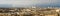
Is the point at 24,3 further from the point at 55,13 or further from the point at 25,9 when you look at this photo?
the point at 55,13

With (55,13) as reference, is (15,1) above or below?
above

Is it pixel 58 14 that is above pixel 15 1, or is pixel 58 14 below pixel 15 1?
below

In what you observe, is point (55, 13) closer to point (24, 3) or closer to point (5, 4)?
point (24, 3)

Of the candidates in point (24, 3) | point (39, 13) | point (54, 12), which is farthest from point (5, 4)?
point (54, 12)

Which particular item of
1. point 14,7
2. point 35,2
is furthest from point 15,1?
point 35,2

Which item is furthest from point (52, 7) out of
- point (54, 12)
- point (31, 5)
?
point (31, 5)

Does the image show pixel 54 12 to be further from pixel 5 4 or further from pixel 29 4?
pixel 5 4

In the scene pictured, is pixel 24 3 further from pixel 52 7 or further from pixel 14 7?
pixel 52 7
